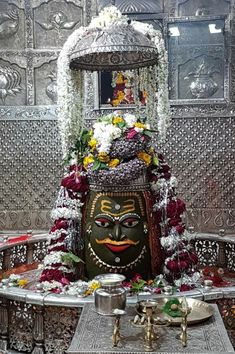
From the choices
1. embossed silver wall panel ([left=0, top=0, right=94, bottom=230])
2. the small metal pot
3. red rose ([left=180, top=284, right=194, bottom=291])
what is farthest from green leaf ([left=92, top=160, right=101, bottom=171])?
embossed silver wall panel ([left=0, top=0, right=94, bottom=230])

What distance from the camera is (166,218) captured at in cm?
540

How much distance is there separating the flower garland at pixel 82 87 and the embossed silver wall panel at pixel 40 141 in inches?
128

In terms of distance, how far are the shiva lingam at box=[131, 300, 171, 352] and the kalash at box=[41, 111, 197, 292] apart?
66.5 inches

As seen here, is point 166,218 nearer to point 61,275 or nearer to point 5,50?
point 61,275

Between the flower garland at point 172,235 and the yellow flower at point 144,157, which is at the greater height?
the yellow flower at point 144,157

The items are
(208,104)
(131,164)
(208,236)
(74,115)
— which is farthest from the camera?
(208,104)

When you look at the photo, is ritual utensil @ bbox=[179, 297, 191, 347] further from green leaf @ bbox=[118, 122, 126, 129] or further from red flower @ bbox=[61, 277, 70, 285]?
green leaf @ bbox=[118, 122, 126, 129]

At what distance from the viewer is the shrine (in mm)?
3750

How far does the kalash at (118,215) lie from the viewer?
522 centimetres

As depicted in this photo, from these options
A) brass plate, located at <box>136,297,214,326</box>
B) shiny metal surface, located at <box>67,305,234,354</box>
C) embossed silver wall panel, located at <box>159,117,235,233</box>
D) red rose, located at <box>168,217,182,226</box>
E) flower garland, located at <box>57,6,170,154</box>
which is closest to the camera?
shiny metal surface, located at <box>67,305,234,354</box>

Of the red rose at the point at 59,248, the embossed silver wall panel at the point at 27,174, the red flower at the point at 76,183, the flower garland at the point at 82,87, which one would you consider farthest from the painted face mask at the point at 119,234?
the embossed silver wall panel at the point at 27,174

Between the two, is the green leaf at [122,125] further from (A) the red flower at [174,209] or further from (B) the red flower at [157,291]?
(B) the red flower at [157,291]

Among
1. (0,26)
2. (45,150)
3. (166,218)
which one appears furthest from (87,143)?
(0,26)

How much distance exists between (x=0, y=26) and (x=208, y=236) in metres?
5.30
